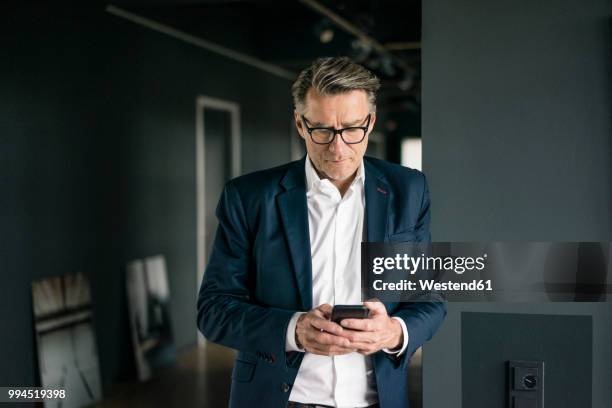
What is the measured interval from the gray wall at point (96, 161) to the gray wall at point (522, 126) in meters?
3.40

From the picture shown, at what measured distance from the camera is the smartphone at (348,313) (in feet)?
5.58

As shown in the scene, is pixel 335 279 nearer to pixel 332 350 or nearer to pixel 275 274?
pixel 275 274

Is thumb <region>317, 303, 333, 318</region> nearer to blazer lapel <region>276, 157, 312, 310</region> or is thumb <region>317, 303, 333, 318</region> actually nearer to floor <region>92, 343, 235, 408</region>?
blazer lapel <region>276, 157, 312, 310</region>

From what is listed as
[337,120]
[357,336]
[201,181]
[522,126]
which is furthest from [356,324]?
[201,181]

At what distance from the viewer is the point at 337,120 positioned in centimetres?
181

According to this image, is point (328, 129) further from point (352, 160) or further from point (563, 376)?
point (563, 376)

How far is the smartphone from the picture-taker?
1701 mm

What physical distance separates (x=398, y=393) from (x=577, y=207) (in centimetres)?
75

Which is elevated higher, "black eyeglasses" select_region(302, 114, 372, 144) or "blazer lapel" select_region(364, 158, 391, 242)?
"black eyeglasses" select_region(302, 114, 372, 144)

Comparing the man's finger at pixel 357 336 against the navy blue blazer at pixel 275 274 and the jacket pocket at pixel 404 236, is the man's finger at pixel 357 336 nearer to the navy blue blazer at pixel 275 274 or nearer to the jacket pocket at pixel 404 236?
the navy blue blazer at pixel 275 274

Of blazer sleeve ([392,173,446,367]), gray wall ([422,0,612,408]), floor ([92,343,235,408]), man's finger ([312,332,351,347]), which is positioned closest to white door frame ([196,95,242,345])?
floor ([92,343,235,408])

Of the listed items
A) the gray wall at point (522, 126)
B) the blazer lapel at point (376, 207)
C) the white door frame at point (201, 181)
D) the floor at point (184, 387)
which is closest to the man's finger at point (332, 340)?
the blazer lapel at point (376, 207)

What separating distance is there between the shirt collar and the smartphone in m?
0.39

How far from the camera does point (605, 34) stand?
213 centimetres
